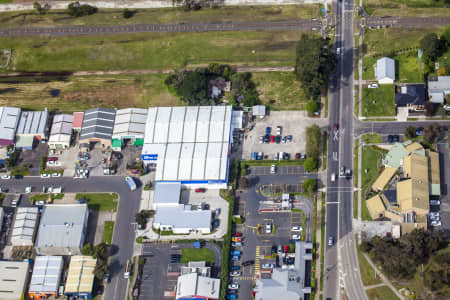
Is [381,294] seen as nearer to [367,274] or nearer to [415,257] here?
[367,274]

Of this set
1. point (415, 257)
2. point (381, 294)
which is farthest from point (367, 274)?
point (415, 257)

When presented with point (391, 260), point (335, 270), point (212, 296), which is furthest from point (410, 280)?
point (212, 296)

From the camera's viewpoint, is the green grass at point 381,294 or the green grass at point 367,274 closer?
the green grass at point 381,294

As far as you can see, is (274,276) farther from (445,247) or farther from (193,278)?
(445,247)

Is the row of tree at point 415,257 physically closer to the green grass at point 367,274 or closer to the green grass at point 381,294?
the green grass at point 367,274

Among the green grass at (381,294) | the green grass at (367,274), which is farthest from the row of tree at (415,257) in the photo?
the green grass at (381,294)

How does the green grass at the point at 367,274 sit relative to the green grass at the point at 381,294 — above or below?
above

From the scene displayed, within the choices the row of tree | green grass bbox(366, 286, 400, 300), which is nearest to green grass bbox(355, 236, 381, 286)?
green grass bbox(366, 286, 400, 300)
